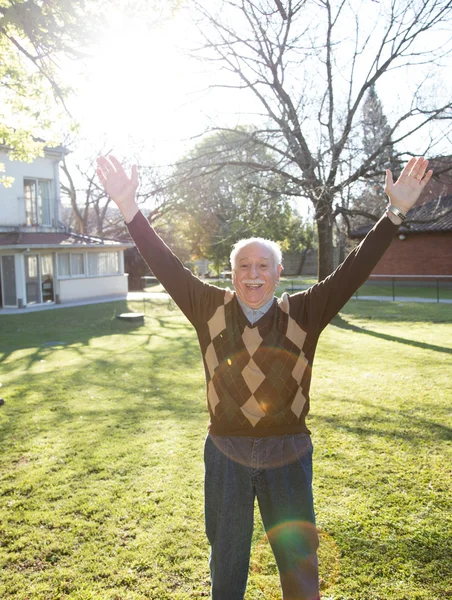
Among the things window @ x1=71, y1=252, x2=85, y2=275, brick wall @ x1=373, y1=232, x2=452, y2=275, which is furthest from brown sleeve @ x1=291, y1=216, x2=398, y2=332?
brick wall @ x1=373, y1=232, x2=452, y2=275

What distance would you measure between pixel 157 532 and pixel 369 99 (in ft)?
39.9

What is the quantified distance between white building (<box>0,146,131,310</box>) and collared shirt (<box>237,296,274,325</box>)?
18.5 meters

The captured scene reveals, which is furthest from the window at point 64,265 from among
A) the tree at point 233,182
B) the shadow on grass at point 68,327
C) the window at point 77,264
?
the tree at point 233,182

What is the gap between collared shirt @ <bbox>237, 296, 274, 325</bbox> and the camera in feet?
7.72

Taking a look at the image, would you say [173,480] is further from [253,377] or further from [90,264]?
[90,264]

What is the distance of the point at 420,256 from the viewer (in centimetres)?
2878

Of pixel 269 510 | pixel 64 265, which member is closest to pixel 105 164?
pixel 269 510

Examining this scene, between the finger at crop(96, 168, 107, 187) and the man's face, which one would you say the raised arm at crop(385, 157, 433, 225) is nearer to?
the man's face

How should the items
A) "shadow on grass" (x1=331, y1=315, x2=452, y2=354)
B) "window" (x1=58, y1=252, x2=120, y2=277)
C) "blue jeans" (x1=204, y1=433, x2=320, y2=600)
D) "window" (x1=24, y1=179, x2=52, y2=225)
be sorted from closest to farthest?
"blue jeans" (x1=204, y1=433, x2=320, y2=600) < "shadow on grass" (x1=331, y1=315, x2=452, y2=354) < "window" (x1=24, y1=179, x2=52, y2=225) < "window" (x1=58, y1=252, x2=120, y2=277)

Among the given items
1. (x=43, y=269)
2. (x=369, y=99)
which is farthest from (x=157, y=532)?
(x=43, y=269)

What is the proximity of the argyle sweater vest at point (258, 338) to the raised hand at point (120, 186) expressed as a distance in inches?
2.5

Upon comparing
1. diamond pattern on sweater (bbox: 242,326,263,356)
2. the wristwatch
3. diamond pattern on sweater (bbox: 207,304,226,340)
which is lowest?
diamond pattern on sweater (bbox: 242,326,263,356)

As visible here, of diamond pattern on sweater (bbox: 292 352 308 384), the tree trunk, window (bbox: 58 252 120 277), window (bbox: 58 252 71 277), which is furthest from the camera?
window (bbox: 58 252 120 277)

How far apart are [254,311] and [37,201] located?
21.3m
